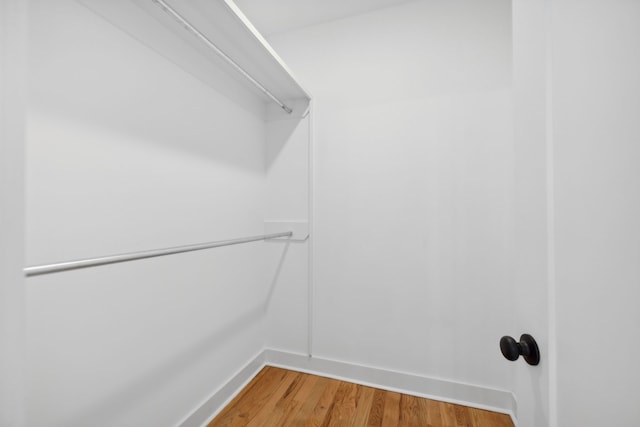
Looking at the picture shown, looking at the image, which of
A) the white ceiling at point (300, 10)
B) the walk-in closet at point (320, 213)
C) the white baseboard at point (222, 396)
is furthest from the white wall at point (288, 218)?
the white ceiling at point (300, 10)

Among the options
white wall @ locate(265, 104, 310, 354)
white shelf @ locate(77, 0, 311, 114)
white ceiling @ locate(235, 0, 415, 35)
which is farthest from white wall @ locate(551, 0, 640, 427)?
white ceiling @ locate(235, 0, 415, 35)

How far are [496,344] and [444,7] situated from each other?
1942 millimetres

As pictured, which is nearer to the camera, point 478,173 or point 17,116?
point 17,116

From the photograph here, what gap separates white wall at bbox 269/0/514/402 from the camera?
1.34 m

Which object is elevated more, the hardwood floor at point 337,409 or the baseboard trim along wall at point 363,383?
the baseboard trim along wall at point 363,383

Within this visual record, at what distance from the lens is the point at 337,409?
1.31 m

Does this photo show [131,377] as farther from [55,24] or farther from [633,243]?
[633,243]

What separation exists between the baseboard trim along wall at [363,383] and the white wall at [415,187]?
0.16 ft

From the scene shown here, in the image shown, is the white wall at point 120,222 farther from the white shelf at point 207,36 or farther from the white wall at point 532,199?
the white wall at point 532,199

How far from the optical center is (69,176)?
→ 0.73 meters

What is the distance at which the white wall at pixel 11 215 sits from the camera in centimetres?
30

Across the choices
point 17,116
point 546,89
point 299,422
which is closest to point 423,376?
point 299,422

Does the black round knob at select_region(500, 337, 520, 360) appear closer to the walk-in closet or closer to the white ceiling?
the walk-in closet

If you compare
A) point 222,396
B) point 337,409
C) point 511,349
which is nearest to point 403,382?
point 337,409
